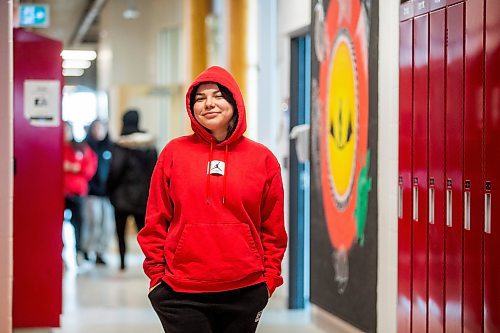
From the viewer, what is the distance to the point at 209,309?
3811 millimetres

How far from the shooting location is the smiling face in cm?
389

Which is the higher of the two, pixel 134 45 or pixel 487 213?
pixel 134 45

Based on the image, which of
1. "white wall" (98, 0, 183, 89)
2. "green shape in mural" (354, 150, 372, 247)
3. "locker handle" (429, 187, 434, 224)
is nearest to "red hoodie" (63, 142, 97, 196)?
"green shape in mural" (354, 150, 372, 247)

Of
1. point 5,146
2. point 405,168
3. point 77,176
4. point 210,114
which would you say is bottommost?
point 77,176

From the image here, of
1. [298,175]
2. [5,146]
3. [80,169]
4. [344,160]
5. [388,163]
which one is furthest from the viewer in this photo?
[80,169]

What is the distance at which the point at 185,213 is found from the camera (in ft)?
12.4

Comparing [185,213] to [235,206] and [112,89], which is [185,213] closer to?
[235,206]

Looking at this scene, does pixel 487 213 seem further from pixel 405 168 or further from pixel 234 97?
pixel 234 97

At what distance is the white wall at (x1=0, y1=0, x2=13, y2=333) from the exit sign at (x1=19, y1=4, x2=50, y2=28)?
4063mm

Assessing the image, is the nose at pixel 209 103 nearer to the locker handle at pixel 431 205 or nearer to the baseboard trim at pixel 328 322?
the locker handle at pixel 431 205

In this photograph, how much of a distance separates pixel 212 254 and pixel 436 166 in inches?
70.6

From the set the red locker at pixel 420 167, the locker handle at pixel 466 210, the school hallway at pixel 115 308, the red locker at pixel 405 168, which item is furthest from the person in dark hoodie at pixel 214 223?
the school hallway at pixel 115 308

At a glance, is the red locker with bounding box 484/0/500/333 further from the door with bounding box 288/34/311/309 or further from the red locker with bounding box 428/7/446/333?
the door with bounding box 288/34/311/309

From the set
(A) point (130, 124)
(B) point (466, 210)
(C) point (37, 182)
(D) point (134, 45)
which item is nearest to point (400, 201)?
(B) point (466, 210)
